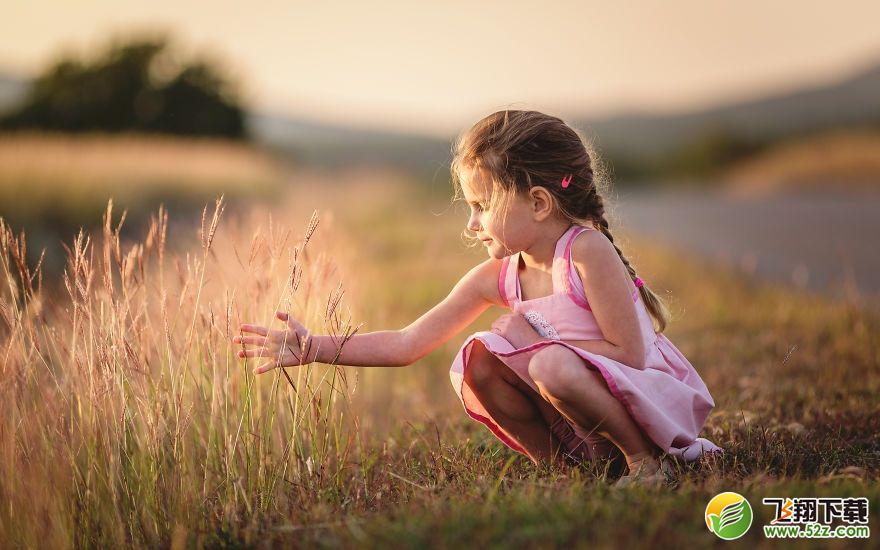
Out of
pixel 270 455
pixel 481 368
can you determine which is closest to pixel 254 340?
pixel 270 455

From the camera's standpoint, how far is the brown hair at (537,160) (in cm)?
240

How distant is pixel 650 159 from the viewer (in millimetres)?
36188

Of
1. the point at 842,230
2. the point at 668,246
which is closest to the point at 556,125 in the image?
the point at 668,246

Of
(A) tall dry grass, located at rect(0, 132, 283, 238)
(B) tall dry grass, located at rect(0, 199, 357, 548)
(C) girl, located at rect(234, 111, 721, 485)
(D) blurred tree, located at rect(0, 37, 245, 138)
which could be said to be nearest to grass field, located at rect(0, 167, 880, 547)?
(B) tall dry grass, located at rect(0, 199, 357, 548)

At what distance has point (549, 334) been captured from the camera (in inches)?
95.6

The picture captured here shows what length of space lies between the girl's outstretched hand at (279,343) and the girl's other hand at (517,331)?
1.88ft

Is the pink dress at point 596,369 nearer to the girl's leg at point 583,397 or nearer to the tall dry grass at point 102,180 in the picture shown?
the girl's leg at point 583,397

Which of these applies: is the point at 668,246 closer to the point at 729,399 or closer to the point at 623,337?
the point at 729,399

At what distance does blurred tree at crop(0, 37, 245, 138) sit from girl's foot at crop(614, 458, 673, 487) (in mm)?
20697

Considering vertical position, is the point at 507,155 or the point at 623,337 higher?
the point at 507,155

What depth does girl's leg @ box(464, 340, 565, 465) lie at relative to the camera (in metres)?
2.44

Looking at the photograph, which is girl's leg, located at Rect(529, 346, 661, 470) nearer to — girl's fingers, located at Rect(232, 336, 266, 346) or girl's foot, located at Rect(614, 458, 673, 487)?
girl's foot, located at Rect(614, 458, 673, 487)

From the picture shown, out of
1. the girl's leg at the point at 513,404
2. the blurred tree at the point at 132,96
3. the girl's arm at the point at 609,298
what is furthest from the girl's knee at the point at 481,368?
the blurred tree at the point at 132,96

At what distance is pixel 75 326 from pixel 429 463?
1107 mm
